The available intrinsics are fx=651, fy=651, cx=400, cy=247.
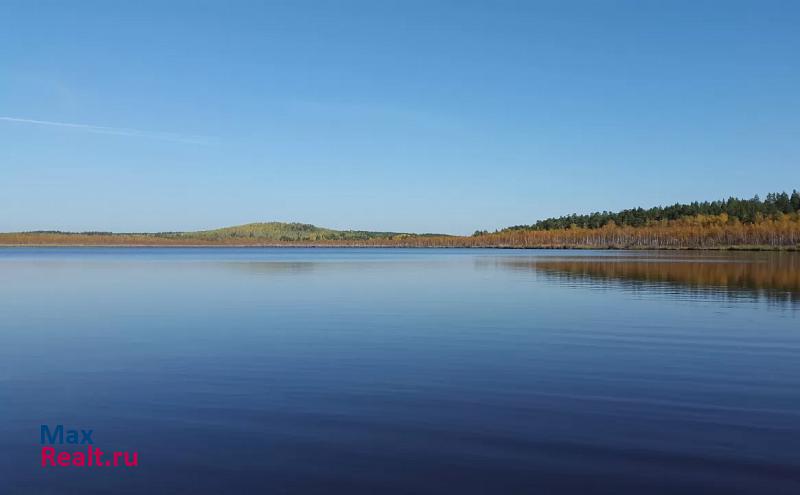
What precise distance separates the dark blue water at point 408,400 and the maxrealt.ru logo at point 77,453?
0.54 feet

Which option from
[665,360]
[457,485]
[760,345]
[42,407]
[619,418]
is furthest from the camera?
[760,345]

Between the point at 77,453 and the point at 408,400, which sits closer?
the point at 77,453

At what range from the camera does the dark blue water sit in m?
8.53

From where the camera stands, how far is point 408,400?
12.6 metres

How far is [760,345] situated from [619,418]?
10.9m

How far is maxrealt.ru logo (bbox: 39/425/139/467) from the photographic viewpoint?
905 centimetres

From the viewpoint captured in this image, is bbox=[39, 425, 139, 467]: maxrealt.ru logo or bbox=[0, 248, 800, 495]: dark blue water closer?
bbox=[0, 248, 800, 495]: dark blue water

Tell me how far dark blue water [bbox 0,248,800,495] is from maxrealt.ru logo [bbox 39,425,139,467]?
0.16 metres

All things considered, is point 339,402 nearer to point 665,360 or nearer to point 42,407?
point 42,407

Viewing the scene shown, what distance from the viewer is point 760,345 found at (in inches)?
770

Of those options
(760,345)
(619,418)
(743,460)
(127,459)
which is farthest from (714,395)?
(127,459)

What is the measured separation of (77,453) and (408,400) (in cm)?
579

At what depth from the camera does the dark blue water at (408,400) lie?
8531 millimetres

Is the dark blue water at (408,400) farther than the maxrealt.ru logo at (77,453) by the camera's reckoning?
No
